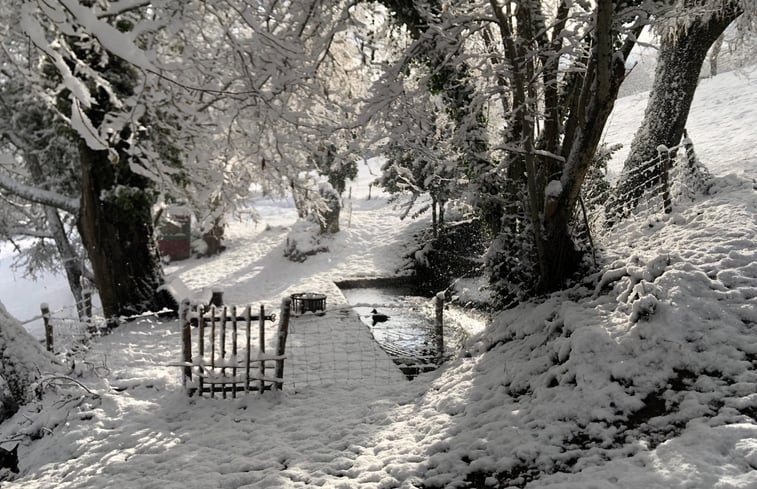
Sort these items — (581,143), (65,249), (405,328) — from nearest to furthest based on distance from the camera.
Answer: (581,143)
(405,328)
(65,249)

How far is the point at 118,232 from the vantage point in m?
9.48

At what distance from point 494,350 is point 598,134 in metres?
2.97

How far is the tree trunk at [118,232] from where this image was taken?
30.6ft

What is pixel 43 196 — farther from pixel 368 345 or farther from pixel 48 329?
pixel 368 345

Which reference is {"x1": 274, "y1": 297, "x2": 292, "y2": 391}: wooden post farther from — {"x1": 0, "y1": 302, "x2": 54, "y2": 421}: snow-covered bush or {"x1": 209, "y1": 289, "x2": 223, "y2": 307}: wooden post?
{"x1": 209, "y1": 289, "x2": 223, "y2": 307}: wooden post

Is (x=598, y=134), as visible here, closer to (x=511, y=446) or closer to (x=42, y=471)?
(x=511, y=446)

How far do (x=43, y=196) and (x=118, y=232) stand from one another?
2.34 m

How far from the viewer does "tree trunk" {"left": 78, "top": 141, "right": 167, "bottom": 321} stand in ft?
30.6

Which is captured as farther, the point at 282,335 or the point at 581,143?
the point at 282,335

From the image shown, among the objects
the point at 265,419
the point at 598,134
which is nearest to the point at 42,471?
the point at 265,419

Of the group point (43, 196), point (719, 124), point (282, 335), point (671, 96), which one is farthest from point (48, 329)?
point (719, 124)

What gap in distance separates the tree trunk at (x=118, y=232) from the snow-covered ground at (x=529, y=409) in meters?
2.26

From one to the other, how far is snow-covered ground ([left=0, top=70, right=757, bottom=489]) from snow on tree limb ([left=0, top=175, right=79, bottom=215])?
4.08m

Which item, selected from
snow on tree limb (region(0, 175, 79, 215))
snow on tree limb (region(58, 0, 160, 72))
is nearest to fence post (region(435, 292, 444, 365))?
snow on tree limb (region(58, 0, 160, 72))
